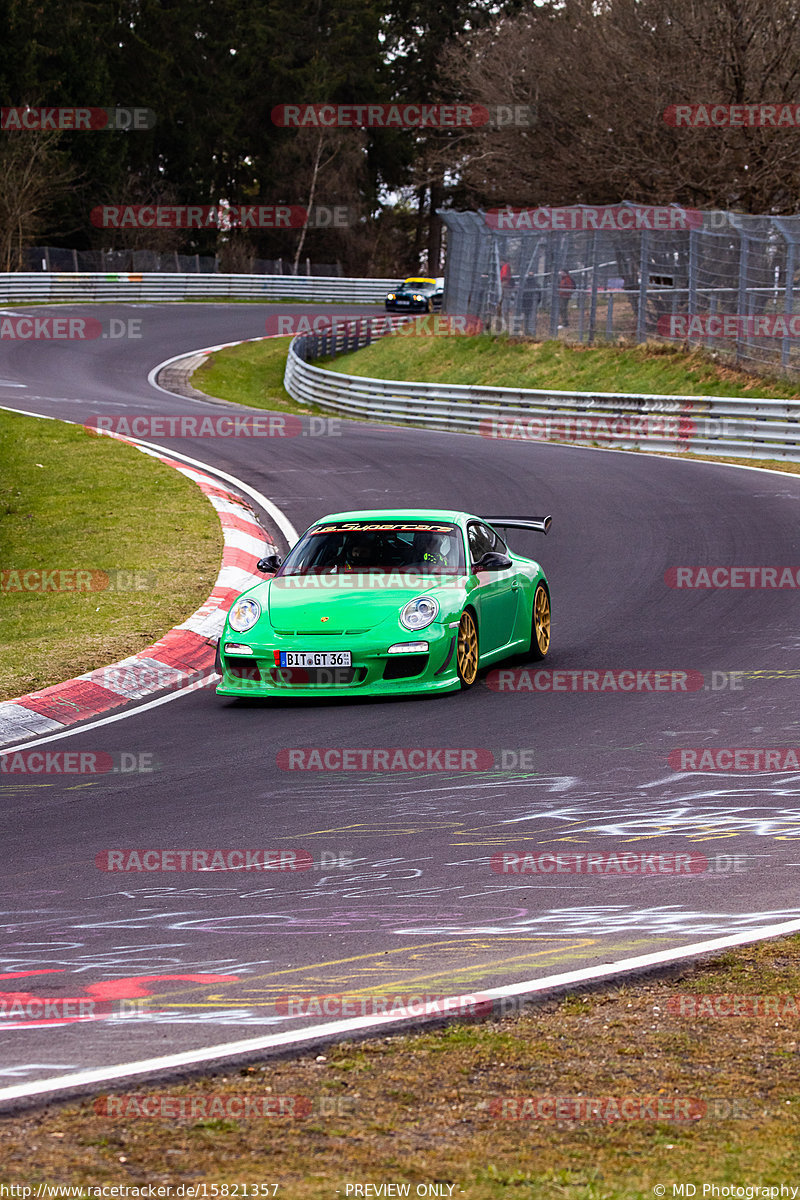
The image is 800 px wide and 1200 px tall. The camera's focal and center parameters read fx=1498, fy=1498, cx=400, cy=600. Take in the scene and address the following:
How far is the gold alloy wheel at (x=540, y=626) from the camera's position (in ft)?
39.2

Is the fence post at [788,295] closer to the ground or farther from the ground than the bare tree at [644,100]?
closer to the ground

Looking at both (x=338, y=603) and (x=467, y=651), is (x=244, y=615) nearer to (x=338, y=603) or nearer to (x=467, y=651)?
(x=338, y=603)

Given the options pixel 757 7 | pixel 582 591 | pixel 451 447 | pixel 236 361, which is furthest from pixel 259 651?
pixel 236 361

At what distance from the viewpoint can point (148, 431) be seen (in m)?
28.2

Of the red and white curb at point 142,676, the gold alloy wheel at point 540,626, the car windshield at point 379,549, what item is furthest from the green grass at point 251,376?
the car windshield at point 379,549

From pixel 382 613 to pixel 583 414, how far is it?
18.6 m

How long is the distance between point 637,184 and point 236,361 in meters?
13.6

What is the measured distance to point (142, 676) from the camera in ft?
37.2

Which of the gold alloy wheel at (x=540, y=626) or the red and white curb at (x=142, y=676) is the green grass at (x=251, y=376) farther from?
the gold alloy wheel at (x=540, y=626)

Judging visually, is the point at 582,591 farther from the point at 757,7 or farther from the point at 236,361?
the point at 236,361

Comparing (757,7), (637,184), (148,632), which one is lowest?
(148,632)

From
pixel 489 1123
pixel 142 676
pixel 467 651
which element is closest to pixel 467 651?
pixel 467 651

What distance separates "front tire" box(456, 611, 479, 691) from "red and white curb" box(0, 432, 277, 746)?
214 cm

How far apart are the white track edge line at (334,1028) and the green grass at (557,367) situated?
2307cm
